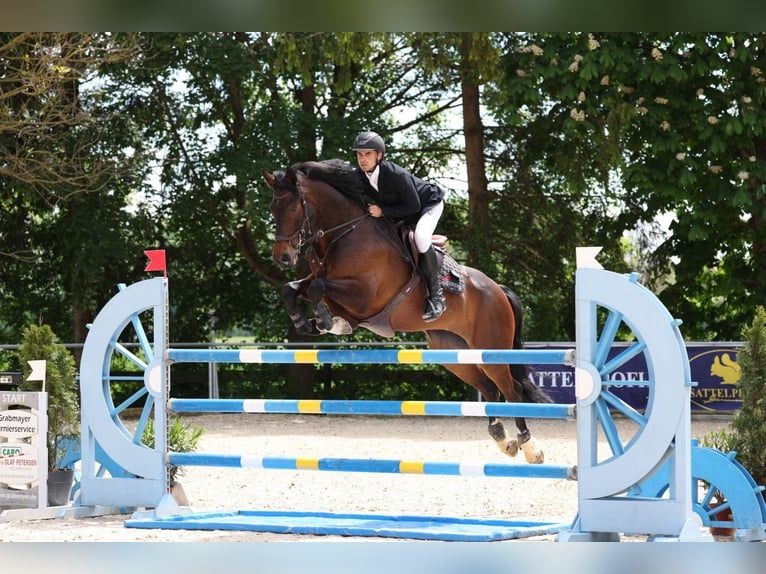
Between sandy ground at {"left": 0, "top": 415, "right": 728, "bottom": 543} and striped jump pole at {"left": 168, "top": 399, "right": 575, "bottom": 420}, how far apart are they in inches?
22.0

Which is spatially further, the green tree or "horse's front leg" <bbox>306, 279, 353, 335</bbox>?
the green tree

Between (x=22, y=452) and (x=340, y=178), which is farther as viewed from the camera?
(x=22, y=452)

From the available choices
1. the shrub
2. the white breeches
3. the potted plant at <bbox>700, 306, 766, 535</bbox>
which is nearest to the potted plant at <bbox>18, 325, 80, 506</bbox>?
the white breeches

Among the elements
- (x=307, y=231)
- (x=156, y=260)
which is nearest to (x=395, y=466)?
(x=307, y=231)

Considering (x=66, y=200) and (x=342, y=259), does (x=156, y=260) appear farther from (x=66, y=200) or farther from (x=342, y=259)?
(x=66, y=200)

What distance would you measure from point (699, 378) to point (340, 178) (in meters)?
6.58

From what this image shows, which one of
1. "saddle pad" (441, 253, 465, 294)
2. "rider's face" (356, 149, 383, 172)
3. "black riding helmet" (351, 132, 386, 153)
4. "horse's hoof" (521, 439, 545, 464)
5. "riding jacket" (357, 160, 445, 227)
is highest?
"black riding helmet" (351, 132, 386, 153)

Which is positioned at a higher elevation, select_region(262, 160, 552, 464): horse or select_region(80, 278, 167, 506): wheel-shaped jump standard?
select_region(262, 160, 552, 464): horse

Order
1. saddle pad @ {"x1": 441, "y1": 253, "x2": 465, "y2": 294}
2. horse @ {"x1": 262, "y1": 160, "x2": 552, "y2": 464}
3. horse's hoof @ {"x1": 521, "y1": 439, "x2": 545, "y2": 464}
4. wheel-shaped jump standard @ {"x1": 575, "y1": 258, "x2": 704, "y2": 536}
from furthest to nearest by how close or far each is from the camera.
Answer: horse's hoof @ {"x1": 521, "y1": 439, "x2": 545, "y2": 464} → saddle pad @ {"x1": 441, "y1": 253, "x2": 465, "y2": 294} → horse @ {"x1": 262, "y1": 160, "x2": 552, "y2": 464} → wheel-shaped jump standard @ {"x1": 575, "y1": 258, "x2": 704, "y2": 536}

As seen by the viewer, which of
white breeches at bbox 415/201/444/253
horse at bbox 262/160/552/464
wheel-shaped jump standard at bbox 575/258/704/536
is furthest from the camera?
white breeches at bbox 415/201/444/253

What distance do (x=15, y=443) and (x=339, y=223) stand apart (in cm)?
217

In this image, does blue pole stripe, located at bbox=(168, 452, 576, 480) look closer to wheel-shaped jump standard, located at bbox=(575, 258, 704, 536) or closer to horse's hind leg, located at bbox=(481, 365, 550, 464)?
wheel-shaped jump standard, located at bbox=(575, 258, 704, 536)

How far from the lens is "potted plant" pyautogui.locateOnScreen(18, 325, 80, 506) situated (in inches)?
207

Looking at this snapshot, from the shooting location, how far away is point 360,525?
4.18 metres
